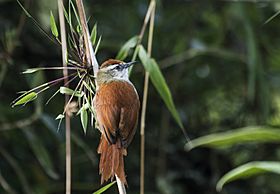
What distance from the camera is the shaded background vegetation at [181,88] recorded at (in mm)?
2865

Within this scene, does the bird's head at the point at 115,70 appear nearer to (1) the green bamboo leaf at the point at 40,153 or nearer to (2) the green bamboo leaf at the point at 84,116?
(2) the green bamboo leaf at the point at 84,116

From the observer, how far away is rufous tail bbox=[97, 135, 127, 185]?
130 centimetres

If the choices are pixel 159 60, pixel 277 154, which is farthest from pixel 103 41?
pixel 277 154

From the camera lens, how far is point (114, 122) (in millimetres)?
1404

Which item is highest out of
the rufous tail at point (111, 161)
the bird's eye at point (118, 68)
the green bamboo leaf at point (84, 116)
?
the green bamboo leaf at point (84, 116)

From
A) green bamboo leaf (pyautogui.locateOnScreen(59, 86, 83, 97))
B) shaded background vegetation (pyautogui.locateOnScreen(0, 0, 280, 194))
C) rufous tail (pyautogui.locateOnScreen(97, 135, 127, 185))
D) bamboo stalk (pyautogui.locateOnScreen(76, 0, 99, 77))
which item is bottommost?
shaded background vegetation (pyautogui.locateOnScreen(0, 0, 280, 194))

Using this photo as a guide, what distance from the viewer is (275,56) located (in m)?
3.16

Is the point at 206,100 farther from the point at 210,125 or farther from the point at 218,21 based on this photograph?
the point at 218,21

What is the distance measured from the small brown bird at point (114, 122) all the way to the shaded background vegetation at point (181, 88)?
4.49ft

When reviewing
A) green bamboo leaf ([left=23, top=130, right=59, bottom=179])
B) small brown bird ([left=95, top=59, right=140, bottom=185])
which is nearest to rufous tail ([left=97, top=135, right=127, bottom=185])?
small brown bird ([left=95, top=59, right=140, bottom=185])

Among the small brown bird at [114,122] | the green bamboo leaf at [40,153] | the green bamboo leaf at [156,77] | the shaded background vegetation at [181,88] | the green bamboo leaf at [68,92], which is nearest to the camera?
the green bamboo leaf at [68,92]

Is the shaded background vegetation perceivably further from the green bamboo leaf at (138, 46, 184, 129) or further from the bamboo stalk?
the bamboo stalk

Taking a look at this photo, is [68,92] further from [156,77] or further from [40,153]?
[40,153]

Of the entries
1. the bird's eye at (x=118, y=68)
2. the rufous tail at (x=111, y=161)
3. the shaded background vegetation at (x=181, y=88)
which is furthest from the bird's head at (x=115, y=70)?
the shaded background vegetation at (x=181, y=88)
